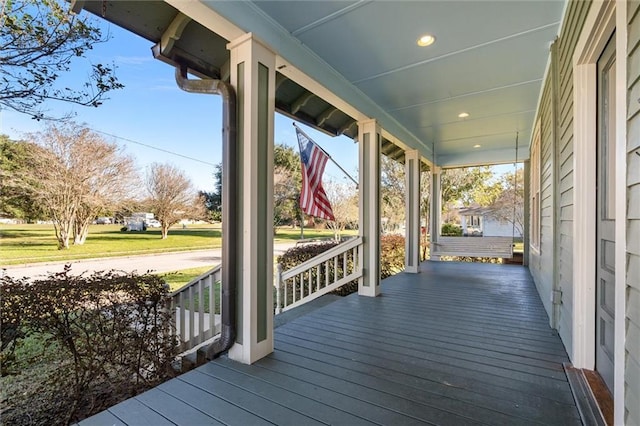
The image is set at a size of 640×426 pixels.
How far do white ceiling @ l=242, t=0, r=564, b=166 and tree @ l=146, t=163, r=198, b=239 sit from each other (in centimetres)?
276

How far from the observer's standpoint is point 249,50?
2.33 m

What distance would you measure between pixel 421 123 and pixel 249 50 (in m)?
3.96

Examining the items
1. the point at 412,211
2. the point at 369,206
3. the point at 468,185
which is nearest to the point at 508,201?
the point at 468,185

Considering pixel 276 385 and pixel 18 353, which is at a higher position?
pixel 18 353

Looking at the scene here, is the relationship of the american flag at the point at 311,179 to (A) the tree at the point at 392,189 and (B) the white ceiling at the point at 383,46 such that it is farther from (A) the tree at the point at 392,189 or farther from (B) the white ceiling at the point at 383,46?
(A) the tree at the point at 392,189

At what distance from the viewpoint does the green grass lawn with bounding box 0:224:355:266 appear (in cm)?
227

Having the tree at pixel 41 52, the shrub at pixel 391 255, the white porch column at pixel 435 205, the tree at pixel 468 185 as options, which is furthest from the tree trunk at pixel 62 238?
the tree at pixel 468 185

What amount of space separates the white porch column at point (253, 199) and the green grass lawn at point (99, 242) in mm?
568

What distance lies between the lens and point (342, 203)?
1130 cm

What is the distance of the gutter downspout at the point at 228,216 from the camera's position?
232cm

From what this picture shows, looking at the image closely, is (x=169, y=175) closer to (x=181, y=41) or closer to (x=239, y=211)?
(x=181, y=41)

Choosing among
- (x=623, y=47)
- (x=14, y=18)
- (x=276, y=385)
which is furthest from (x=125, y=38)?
(x=623, y=47)

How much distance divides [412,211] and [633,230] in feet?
17.0

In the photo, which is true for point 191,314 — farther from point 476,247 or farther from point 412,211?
point 476,247
